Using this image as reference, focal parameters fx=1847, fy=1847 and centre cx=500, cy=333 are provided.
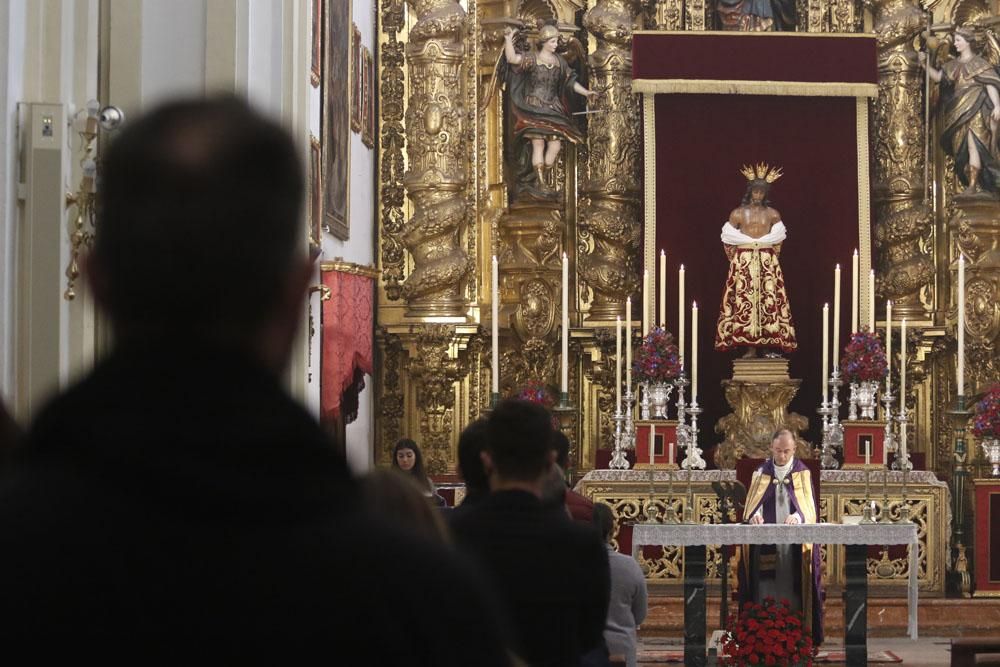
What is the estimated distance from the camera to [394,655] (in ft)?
5.68

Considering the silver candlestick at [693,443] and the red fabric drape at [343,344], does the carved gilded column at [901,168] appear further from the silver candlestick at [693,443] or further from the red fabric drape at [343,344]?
the red fabric drape at [343,344]

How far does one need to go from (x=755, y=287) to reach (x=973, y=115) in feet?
9.17

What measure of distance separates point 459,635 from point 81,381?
427 millimetres

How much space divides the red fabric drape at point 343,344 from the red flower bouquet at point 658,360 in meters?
2.31

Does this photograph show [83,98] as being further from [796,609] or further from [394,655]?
[394,655]

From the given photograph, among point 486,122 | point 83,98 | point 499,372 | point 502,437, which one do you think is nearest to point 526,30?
point 486,122

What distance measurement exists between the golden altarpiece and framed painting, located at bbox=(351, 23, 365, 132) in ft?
2.89

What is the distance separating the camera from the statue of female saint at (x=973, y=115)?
1689 cm

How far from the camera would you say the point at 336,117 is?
571 inches

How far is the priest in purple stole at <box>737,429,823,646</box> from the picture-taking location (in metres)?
12.0

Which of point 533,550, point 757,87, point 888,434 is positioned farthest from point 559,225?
point 533,550

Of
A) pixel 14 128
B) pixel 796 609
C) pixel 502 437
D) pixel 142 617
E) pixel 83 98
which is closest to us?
pixel 142 617

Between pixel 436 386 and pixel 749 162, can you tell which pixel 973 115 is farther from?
pixel 436 386

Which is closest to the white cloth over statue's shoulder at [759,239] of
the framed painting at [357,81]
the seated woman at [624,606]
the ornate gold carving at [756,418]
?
the ornate gold carving at [756,418]
